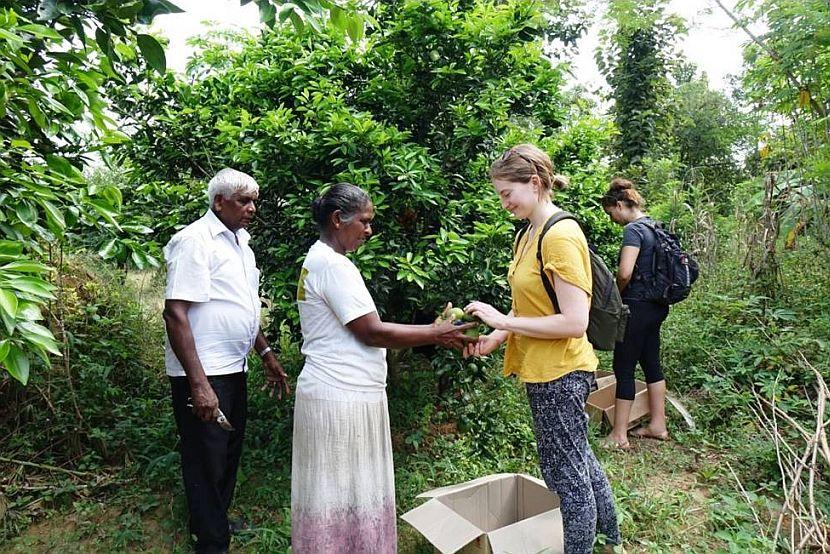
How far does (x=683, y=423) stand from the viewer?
454cm

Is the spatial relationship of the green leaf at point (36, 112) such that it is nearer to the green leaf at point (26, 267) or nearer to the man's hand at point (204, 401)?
the green leaf at point (26, 267)

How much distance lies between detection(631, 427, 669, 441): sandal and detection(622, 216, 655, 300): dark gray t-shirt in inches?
40.7

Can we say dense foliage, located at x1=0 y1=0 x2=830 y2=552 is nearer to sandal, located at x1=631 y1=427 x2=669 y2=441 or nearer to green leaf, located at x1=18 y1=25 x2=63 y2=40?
sandal, located at x1=631 y1=427 x2=669 y2=441

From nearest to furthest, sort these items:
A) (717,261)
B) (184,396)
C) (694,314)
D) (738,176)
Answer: (184,396)
(694,314)
(717,261)
(738,176)

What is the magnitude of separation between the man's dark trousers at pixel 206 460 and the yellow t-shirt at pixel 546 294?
1371 mm

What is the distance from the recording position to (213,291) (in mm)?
2736

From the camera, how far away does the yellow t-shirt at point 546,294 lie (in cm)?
227

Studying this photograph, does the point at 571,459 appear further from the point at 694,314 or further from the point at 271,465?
the point at 694,314

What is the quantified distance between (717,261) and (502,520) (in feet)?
18.1

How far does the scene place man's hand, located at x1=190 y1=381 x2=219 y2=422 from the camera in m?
2.59

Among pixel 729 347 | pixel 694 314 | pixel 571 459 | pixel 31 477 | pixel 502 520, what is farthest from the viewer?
pixel 694 314

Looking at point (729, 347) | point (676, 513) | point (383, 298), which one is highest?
point (383, 298)

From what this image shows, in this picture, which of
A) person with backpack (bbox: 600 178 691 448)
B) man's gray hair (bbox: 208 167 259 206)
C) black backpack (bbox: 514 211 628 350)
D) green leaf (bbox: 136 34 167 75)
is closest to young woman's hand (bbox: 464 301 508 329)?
black backpack (bbox: 514 211 628 350)

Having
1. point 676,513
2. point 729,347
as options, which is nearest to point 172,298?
point 676,513
